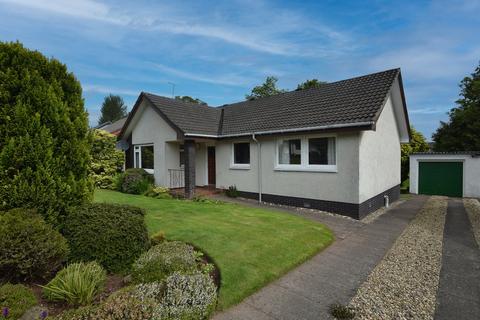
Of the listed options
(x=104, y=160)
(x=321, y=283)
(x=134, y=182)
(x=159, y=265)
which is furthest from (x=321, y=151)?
(x=104, y=160)

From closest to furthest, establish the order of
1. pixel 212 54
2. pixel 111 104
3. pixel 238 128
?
pixel 238 128
pixel 212 54
pixel 111 104

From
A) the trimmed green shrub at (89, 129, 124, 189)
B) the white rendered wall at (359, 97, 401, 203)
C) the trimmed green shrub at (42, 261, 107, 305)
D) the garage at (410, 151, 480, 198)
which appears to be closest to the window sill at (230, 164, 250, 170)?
the white rendered wall at (359, 97, 401, 203)

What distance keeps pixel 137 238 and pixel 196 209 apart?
488cm

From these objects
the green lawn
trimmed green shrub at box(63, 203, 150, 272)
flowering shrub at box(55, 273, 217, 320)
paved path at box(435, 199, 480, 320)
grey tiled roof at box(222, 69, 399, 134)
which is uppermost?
grey tiled roof at box(222, 69, 399, 134)

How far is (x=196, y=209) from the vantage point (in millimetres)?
9336

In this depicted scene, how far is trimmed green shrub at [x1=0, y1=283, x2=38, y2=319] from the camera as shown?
2.85m

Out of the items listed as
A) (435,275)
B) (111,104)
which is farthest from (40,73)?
(111,104)

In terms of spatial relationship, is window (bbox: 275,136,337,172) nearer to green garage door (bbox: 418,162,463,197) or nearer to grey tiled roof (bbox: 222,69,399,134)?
grey tiled roof (bbox: 222,69,399,134)

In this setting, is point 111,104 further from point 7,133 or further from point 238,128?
point 7,133

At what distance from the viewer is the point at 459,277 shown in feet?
15.4

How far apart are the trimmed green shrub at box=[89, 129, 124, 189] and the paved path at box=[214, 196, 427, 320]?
13.6 metres

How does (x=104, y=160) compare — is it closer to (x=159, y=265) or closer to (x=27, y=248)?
(x=27, y=248)

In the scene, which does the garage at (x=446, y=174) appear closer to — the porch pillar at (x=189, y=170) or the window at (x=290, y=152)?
the window at (x=290, y=152)

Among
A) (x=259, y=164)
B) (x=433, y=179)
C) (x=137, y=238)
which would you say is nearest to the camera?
(x=137, y=238)
